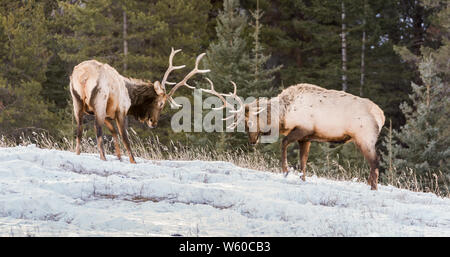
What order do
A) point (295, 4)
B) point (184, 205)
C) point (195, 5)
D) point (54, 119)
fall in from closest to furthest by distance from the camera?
point (184, 205), point (54, 119), point (195, 5), point (295, 4)

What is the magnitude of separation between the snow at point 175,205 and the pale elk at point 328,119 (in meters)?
0.89

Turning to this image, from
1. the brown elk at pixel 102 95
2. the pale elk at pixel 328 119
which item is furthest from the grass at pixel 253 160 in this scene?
the brown elk at pixel 102 95

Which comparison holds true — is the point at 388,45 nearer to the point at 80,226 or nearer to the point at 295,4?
the point at 295,4

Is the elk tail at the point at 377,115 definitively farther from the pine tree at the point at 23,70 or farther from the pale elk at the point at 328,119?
the pine tree at the point at 23,70

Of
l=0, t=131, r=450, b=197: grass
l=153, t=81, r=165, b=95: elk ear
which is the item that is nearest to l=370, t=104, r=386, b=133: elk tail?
l=0, t=131, r=450, b=197: grass

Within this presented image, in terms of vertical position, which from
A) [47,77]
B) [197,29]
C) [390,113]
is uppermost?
[197,29]

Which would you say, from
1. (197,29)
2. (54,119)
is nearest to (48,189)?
(54,119)

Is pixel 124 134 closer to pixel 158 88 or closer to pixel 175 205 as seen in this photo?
pixel 158 88

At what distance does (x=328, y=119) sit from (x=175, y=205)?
11.8 ft

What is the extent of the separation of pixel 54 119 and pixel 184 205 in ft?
63.3

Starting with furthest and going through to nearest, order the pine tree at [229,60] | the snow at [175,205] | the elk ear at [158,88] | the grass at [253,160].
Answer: the pine tree at [229,60] → the grass at [253,160] → the elk ear at [158,88] → the snow at [175,205]

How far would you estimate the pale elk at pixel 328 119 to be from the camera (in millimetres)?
8281

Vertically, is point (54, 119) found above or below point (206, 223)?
below

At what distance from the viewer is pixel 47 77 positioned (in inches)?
1077
